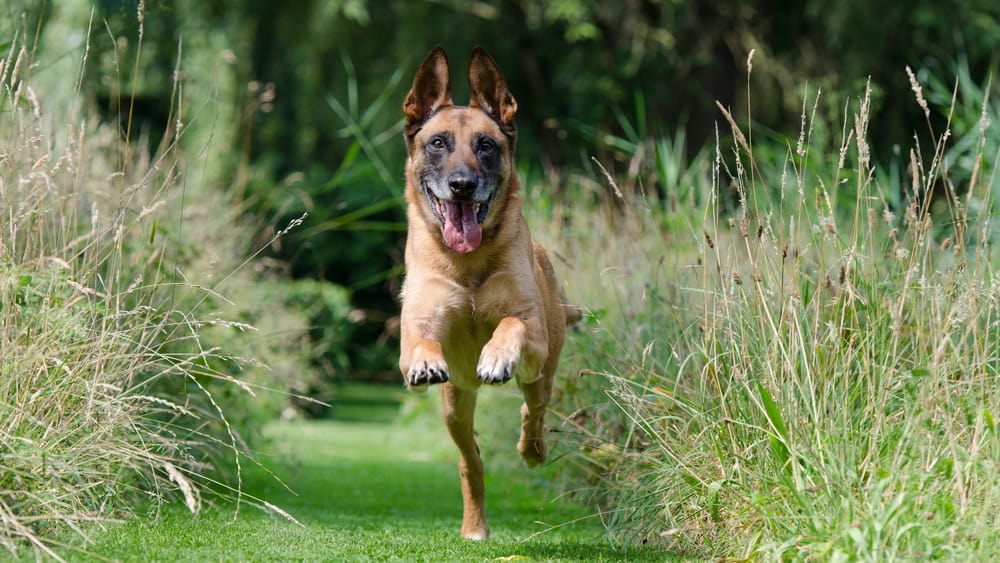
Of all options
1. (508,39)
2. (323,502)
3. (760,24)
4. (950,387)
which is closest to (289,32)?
(508,39)

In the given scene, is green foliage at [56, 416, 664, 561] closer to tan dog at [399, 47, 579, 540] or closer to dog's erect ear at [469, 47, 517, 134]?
tan dog at [399, 47, 579, 540]

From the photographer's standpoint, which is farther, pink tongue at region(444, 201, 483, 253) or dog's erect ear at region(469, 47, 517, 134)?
dog's erect ear at region(469, 47, 517, 134)

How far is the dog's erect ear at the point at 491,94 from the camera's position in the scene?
6.09 m

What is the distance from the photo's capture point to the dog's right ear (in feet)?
19.7

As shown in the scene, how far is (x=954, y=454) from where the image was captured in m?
3.58

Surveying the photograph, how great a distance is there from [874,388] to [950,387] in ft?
0.86

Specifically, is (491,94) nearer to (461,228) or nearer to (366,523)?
(461,228)

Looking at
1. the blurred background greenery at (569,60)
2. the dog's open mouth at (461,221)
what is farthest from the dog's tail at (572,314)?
the blurred background greenery at (569,60)

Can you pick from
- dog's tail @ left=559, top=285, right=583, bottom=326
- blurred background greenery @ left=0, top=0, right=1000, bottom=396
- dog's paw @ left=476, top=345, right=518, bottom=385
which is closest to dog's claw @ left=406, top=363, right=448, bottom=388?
dog's paw @ left=476, top=345, right=518, bottom=385

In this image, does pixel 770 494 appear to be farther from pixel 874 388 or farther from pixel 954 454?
pixel 954 454

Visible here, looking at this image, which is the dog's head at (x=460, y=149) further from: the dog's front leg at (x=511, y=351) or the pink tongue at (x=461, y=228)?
the dog's front leg at (x=511, y=351)

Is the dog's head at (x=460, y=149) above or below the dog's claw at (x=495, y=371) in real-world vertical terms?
above

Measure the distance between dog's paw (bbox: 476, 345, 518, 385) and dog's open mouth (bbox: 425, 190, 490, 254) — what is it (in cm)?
80

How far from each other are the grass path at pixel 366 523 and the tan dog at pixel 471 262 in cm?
45
